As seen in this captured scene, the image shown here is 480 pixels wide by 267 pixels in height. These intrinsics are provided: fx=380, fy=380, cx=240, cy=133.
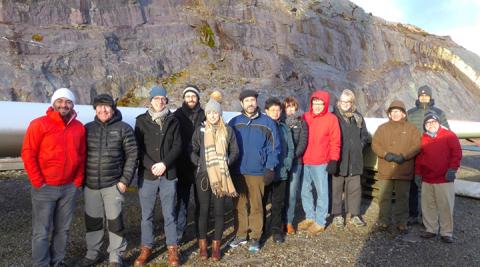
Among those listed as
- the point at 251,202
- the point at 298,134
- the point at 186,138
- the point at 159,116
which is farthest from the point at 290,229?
the point at 159,116

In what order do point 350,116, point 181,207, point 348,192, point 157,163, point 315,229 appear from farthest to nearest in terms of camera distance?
point 348,192 → point 350,116 → point 315,229 → point 181,207 → point 157,163

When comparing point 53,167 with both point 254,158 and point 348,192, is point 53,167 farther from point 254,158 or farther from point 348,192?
point 348,192

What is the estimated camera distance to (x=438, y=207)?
189 inches

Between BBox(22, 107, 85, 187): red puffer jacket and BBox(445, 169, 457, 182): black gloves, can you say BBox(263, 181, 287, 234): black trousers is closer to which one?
BBox(445, 169, 457, 182): black gloves

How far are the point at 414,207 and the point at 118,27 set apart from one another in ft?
42.3

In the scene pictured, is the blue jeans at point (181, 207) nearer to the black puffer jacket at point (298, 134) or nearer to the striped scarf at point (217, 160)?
the striped scarf at point (217, 160)

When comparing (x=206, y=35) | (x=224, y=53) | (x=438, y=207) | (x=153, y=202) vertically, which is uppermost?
(x=206, y=35)

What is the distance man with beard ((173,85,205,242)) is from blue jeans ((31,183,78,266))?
128cm

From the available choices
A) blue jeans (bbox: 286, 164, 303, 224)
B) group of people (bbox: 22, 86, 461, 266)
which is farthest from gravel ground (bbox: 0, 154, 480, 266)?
blue jeans (bbox: 286, 164, 303, 224)

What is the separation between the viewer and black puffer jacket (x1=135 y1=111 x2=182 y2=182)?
12.3 feet

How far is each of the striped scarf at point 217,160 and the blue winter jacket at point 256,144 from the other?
1.24 ft

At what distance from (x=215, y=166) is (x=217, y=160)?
6 cm

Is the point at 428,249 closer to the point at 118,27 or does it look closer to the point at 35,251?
the point at 35,251

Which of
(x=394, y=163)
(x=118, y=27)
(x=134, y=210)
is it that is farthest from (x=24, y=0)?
(x=394, y=163)
